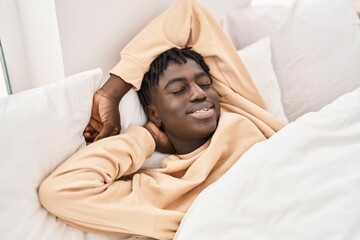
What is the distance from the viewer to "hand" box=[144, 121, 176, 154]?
1046 millimetres

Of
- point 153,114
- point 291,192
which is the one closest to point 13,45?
point 153,114

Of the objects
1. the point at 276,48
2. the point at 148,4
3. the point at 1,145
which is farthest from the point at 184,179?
the point at 276,48

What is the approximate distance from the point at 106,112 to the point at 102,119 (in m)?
0.02

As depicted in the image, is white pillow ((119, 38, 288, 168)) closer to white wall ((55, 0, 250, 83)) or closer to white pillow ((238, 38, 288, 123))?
white pillow ((238, 38, 288, 123))

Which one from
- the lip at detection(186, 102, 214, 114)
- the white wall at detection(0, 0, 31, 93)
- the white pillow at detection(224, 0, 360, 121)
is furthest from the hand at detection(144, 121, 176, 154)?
the white pillow at detection(224, 0, 360, 121)

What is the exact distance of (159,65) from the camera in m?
1.03

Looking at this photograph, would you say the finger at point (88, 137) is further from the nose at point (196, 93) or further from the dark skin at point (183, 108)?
the nose at point (196, 93)

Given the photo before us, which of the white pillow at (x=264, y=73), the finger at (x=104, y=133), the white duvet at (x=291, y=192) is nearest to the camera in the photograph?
the white duvet at (x=291, y=192)

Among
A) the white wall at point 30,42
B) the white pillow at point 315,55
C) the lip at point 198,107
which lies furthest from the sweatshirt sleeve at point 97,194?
the white pillow at point 315,55

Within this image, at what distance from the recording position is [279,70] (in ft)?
4.58

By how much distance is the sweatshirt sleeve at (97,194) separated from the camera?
79cm

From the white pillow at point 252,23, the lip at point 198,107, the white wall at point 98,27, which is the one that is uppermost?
the white wall at point 98,27

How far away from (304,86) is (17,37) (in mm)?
999

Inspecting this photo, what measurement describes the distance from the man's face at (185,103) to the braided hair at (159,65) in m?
0.01
